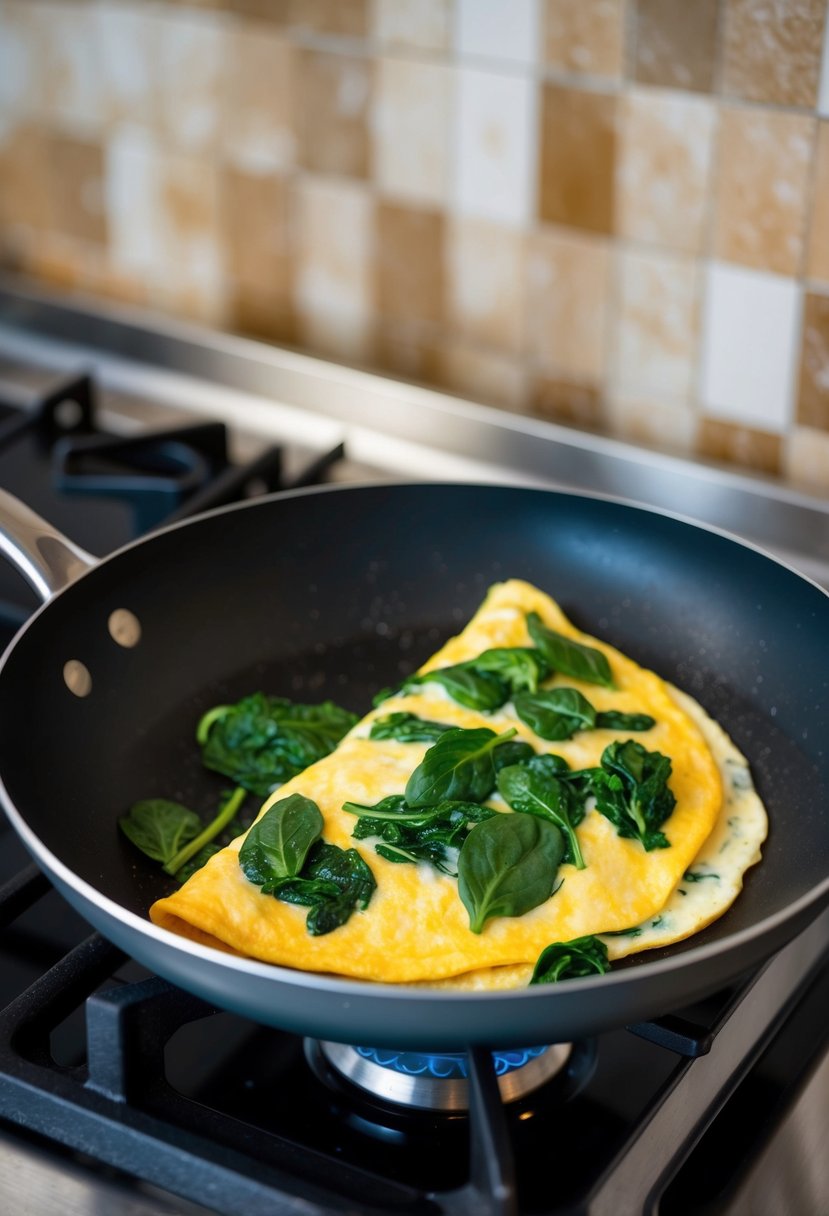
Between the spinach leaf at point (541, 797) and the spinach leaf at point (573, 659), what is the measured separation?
0.12 meters

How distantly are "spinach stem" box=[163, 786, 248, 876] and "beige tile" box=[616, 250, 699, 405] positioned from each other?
0.52 m

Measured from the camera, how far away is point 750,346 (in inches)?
44.3

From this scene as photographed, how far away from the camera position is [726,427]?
3.85 ft

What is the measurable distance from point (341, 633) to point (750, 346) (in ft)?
1.32

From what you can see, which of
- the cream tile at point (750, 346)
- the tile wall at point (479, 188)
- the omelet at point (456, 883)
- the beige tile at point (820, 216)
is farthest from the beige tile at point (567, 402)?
the omelet at point (456, 883)

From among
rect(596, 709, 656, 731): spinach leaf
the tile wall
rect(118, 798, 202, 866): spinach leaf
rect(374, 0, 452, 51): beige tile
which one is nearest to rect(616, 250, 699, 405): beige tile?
the tile wall

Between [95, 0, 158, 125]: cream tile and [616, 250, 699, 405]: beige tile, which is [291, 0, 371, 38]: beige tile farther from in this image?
[616, 250, 699, 405]: beige tile

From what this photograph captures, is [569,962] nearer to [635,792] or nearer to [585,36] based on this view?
[635,792]

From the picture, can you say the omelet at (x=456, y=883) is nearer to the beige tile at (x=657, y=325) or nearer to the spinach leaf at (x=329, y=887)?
the spinach leaf at (x=329, y=887)

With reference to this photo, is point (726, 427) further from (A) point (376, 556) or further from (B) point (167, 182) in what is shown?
(B) point (167, 182)

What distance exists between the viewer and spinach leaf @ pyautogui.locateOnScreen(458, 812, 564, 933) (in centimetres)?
79

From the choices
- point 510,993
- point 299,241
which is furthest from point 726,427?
point 510,993

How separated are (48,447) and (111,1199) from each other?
80 centimetres

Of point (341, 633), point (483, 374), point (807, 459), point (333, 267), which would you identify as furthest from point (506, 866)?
point (333, 267)
